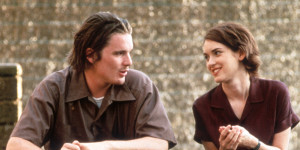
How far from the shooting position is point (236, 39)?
391cm

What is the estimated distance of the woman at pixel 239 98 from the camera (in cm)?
391

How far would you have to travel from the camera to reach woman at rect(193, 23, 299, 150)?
391 centimetres

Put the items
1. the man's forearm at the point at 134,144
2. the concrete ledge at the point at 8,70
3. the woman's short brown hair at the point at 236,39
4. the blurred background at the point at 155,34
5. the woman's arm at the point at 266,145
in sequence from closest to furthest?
the man's forearm at the point at 134,144 < the woman's arm at the point at 266,145 < the woman's short brown hair at the point at 236,39 < the concrete ledge at the point at 8,70 < the blurred background at the point at 155,34

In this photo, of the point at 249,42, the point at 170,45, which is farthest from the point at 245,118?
the point at 170,45

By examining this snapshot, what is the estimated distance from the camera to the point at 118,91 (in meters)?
3.88

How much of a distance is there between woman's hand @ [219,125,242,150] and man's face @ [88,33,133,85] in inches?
25.0

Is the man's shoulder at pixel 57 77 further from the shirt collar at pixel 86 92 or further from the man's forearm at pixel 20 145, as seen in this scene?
the man's forearm at pixel 20 145

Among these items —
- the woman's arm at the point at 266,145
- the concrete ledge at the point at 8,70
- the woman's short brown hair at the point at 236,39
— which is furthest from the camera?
the concrete ledge at the point at 8,70

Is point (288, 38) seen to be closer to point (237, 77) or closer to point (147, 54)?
point (147, 54)

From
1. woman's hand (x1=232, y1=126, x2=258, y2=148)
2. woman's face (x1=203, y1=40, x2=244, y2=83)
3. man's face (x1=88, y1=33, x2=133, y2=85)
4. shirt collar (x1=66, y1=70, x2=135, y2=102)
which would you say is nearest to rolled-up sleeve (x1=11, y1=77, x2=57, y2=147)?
shirt collar (x1=66, y1=70, x2=135, y2=102)

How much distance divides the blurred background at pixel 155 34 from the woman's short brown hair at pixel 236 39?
255cm

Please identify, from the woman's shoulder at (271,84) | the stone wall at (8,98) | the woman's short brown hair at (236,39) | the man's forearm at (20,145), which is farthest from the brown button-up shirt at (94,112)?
the stone wall at (8,98)

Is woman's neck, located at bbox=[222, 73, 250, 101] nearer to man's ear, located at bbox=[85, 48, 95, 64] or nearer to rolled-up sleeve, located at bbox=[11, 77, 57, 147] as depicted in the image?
man's ear, located at bbox=[85, 48, 95, 64]

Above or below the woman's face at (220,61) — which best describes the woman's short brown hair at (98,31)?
above
